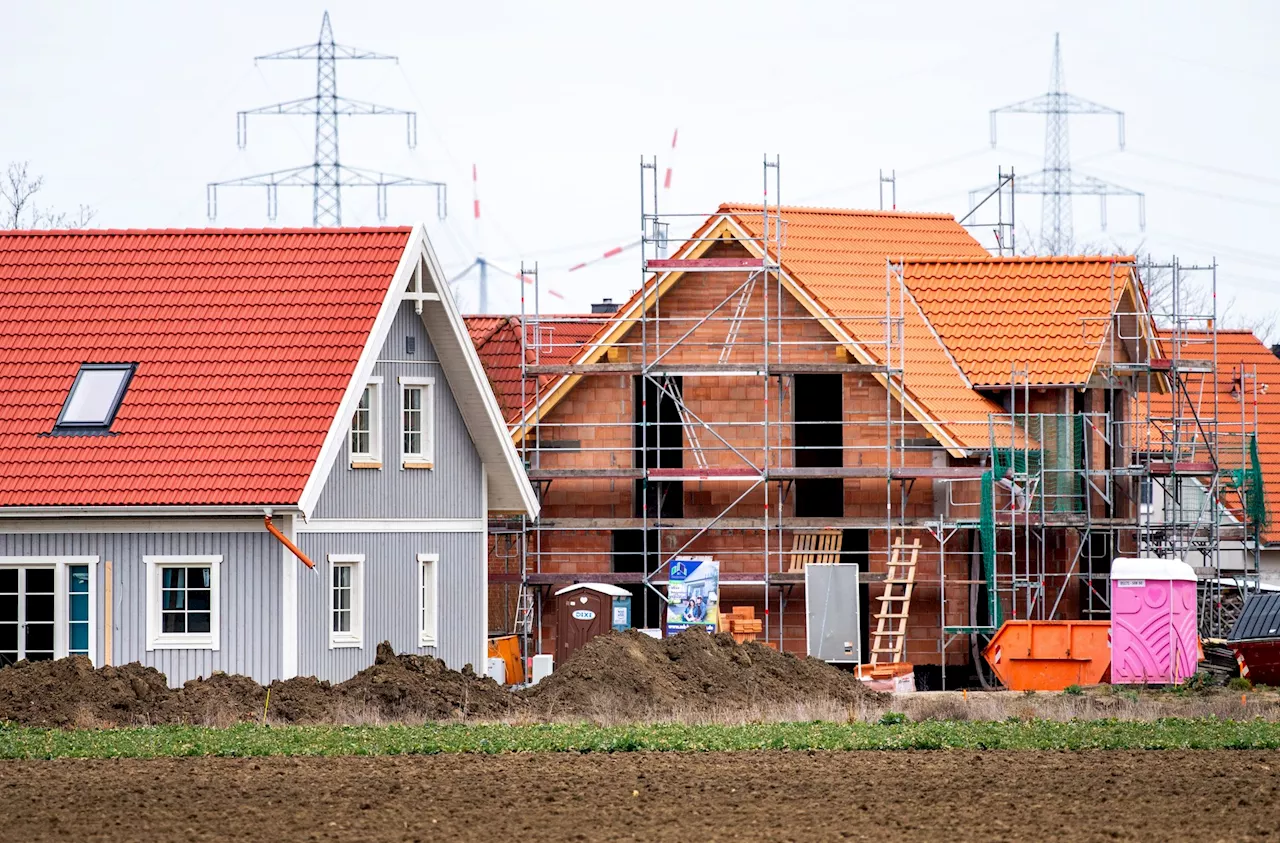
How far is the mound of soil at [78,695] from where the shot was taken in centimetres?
2414

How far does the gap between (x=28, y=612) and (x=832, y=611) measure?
12.1 m

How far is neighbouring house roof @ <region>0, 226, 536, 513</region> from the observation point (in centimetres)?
2650

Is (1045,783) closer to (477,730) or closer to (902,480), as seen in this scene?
(477,730)

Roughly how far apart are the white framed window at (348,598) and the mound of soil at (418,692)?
121cm

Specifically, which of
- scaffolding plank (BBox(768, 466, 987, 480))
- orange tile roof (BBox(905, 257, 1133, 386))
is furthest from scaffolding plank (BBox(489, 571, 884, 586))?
orange tile roof (BBox(905, 257, 1133, 386))

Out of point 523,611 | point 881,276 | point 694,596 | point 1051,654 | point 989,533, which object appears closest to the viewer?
point 1051,654

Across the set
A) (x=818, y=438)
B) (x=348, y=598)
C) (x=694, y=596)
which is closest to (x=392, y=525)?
(x=348, y=598)

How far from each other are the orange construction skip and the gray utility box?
248 centimetres

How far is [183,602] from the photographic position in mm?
26703

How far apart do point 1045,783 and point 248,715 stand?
9618 mm

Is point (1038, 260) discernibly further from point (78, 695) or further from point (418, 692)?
point (78, 695)

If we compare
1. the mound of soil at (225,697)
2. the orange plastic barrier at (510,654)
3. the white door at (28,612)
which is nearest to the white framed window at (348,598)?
the mound of soil at (225,697)

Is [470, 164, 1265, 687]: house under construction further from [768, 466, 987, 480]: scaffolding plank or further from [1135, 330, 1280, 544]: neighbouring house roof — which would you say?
[1135, 330, 1280, 544]: neighbouring house roof

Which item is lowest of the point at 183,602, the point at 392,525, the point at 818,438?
the point at 183,602
